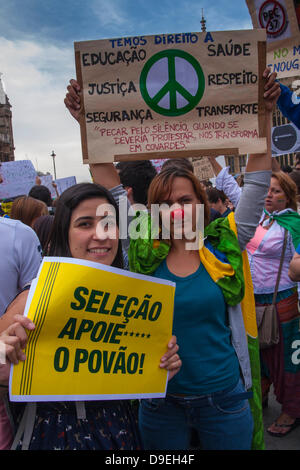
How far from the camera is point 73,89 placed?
6.27ft

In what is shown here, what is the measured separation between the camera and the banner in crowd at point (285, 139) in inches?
214

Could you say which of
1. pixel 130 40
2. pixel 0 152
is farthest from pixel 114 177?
pixel 0 152

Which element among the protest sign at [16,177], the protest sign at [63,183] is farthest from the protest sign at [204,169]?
the protest sign at [63,183]

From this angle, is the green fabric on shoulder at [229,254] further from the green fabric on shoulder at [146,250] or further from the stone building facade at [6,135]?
the stone building facade at [6,135]

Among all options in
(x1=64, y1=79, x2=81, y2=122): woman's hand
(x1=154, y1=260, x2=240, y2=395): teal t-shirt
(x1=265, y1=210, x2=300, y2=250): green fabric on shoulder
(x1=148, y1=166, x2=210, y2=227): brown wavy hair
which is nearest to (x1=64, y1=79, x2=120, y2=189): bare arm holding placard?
(x1=64, y1=79, x2=81, y2=122): woman's hand

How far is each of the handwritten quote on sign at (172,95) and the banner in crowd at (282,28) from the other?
1.05 meters

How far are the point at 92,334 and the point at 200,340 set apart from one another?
23.5 inches

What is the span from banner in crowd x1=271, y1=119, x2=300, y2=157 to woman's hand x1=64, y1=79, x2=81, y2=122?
158 inches

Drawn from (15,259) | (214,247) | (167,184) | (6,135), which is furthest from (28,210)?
(6,135)

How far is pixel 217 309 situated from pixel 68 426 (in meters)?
0.81

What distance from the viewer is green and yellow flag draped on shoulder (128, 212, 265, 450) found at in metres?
1.87

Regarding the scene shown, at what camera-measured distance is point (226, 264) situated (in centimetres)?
189

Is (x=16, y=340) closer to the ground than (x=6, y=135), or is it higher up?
closer to the ground

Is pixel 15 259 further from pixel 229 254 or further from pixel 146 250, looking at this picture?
pixel 229 254
